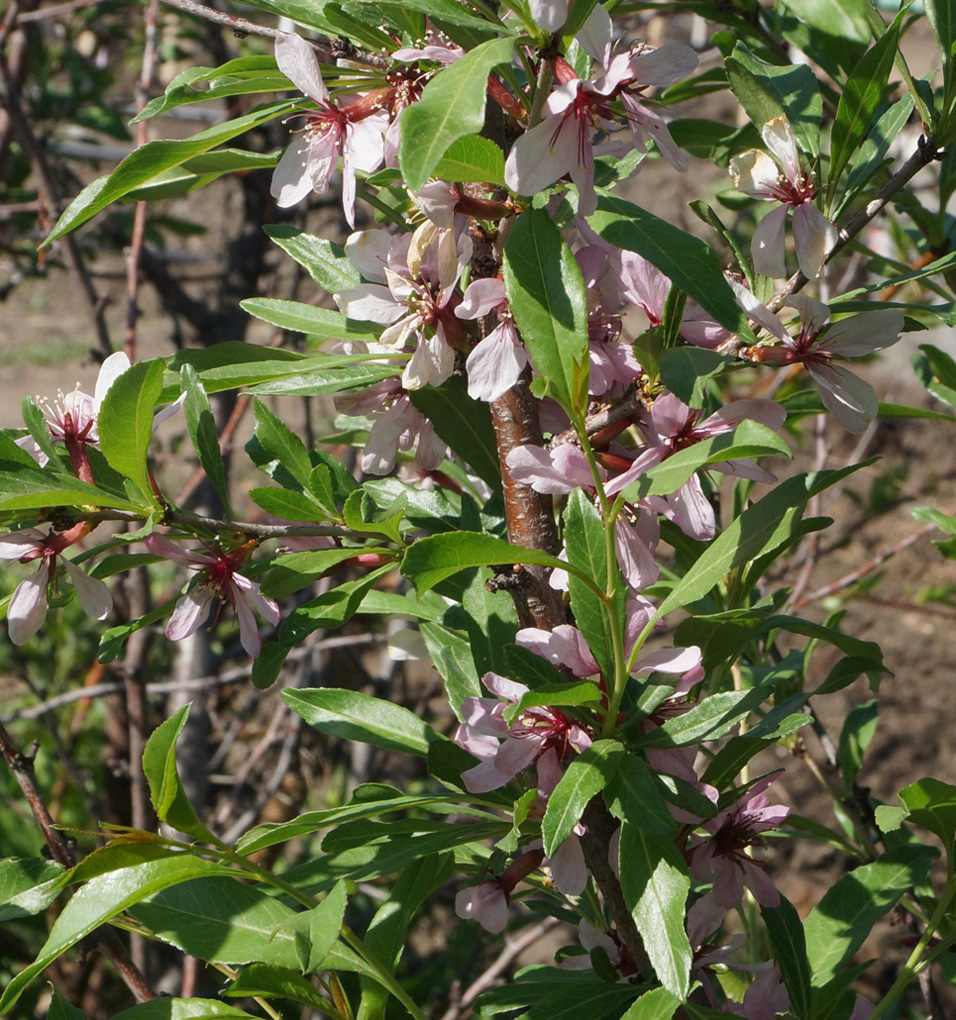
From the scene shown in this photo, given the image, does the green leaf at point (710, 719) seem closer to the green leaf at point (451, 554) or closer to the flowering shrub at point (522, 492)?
the flowering shrub at point (522, 492)

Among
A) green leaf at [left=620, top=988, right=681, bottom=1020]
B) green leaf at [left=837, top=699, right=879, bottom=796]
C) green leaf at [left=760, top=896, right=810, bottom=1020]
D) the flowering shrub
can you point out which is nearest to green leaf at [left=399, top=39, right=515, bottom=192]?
the flowering shrub

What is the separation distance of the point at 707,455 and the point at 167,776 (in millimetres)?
421

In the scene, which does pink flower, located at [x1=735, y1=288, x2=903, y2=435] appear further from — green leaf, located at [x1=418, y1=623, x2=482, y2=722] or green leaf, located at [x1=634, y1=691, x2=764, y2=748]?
green leaf, located at [x1=418, y1=623, x2=482, y2=722]

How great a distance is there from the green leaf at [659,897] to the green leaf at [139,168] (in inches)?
22.6

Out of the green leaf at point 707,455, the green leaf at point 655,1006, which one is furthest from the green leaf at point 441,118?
the green leaf at point 655,1006

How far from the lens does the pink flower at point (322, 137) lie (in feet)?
2.41

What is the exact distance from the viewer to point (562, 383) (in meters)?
0.66

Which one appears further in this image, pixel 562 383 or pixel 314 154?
pixel 314 154

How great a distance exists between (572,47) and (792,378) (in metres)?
1.10

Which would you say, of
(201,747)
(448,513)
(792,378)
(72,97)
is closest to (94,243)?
(72,97)

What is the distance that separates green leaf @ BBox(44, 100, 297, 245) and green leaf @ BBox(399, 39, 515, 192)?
0.85ft

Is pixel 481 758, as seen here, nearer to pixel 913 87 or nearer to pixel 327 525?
pixel 327 525

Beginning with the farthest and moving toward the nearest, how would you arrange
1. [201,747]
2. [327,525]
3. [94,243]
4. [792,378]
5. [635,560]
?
[94,243], [201,747], [792,378], [327,525], [635,560]

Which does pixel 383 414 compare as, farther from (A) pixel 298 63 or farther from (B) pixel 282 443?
(A) pixel 298 63
